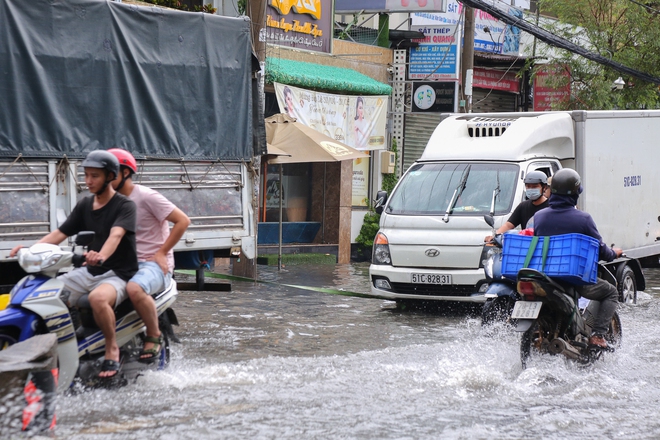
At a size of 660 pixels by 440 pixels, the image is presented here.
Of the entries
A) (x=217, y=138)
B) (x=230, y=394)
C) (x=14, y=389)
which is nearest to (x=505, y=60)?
(x=217, y=138)

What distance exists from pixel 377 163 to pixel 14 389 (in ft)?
53.0

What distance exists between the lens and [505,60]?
2489cm

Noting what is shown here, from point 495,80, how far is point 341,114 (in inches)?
307

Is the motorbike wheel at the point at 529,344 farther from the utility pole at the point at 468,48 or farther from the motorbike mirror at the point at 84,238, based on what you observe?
the utility pole at the point at 468,48

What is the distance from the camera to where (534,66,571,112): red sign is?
920 inches

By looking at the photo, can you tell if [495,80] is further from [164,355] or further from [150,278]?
[150,278]

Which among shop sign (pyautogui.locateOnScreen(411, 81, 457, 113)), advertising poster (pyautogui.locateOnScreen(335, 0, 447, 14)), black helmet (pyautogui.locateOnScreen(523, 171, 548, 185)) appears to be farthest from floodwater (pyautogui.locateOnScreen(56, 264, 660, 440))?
advertising poster (pyautogui.locateOnScreen(335, 0, 447, 14))

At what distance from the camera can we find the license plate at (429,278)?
35.7 feet

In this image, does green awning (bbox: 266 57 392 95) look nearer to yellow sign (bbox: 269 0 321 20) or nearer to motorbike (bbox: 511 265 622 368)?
yellow sign (bbox: 269 0 321 20)

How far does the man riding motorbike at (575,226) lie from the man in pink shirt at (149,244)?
9.28 ft

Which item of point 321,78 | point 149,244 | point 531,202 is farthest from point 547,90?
Answer: point 149,244

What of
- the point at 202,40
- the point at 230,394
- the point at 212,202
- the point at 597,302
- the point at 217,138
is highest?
the point at 202,40

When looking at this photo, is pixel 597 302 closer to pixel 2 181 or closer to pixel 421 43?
pixel 2 181

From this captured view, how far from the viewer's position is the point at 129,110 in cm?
953
